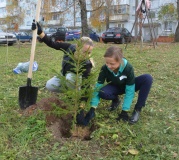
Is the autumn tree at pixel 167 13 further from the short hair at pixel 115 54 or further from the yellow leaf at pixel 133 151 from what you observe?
the yellow leaf at pixel 133 151

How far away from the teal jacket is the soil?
34cm

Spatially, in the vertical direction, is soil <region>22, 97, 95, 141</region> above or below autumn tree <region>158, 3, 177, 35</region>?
below

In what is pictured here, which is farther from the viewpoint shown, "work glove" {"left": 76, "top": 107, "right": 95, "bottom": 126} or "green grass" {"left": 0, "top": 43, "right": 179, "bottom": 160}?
"work glove" {"left": 76, "top": 107, "right": 95, "bottom": 126}

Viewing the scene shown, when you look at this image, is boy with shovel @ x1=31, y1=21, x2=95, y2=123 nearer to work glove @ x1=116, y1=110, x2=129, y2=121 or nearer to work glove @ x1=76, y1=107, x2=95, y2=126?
work glove @ x1=76, y1=107, x2=95, y2=126

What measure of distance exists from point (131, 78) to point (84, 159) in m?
1.16

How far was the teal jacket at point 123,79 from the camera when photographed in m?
3.07

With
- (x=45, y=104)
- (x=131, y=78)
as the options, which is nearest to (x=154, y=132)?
(x=131, y=78)

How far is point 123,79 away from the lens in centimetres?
313

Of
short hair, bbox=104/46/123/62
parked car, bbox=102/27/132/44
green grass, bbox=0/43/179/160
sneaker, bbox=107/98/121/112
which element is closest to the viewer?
green grass, bbox=0/43/179/160

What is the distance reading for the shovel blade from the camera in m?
3.46

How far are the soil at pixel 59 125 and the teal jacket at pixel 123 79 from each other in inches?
13.3

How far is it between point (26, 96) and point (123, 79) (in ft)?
4.31

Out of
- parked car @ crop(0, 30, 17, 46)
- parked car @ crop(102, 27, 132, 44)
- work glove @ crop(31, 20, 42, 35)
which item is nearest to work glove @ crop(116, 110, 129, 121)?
work glove @ crop(31, 20, 42, 35)

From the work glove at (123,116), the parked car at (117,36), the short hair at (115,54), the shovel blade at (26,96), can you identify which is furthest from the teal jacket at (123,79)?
the parked car at (117,36)
